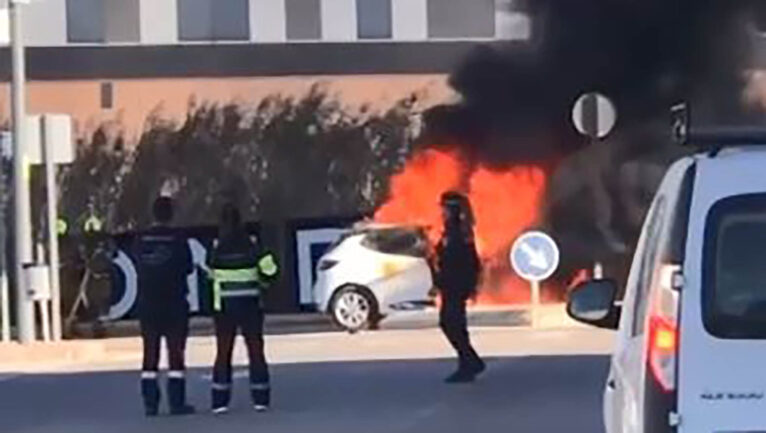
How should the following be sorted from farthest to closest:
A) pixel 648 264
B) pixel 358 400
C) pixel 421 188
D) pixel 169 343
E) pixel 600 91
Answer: pixel 421 188
pixel 600 91
pixel 358 400
pixel 169 343
pixel 648 264

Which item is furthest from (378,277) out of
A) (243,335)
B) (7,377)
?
(243,335)

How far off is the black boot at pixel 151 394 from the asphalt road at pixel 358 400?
0.14m

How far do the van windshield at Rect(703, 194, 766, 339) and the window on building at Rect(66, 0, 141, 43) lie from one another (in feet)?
132

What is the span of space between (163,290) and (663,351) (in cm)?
1060

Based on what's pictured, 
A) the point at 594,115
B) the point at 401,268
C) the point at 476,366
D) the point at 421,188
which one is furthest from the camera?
the point at 421,188

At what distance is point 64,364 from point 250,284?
896cm

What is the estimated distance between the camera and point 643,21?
31.2 meters

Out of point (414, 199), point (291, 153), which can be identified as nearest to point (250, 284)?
point (414, 199)

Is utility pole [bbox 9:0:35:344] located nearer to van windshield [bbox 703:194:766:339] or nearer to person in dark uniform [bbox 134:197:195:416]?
person in dark uniform [bbox 134:197:195:416]

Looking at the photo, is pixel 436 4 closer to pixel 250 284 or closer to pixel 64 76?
pixel 64 76

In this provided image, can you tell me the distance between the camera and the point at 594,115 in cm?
3019

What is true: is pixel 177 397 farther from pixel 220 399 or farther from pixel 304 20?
pixel 304 20

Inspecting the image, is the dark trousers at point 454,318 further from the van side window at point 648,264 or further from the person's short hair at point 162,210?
the van side window at point 648,264

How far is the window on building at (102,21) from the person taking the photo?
157 feet
